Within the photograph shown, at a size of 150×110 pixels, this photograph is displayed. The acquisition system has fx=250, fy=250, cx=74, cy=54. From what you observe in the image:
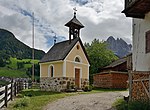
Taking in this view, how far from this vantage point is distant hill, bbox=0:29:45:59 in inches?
2635

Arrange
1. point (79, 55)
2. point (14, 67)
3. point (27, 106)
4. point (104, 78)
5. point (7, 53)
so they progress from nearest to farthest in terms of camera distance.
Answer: point (27, 106)
point (79, 55)
point (104, 78)
point (14, 67)
point (7, 53)

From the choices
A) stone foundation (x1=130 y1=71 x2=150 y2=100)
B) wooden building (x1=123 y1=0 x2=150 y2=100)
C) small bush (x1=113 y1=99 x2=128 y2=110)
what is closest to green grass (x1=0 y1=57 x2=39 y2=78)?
wooden building (x1=123 y1=0 x2=150 y2=100)

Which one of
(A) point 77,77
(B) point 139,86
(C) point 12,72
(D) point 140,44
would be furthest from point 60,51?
(C) point 12,72

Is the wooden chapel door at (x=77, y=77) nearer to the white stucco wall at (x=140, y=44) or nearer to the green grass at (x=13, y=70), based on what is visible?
the white stucco wall at (x=140, y=44)

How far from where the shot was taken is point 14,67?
57.5 meters

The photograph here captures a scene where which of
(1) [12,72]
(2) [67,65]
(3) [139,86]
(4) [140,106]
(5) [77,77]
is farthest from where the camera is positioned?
(1) [12,72]

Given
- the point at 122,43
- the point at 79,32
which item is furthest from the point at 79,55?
the point at 122,43

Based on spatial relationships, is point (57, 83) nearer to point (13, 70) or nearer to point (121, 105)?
point (121, 105)

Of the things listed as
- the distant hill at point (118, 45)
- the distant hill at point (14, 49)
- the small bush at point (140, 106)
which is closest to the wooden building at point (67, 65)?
the small bush at point (140, 106)

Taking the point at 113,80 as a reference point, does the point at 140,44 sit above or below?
above

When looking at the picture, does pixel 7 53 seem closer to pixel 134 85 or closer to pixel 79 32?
pixel 79 32

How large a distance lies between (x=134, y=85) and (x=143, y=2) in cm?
365

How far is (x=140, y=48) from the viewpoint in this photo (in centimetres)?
1189

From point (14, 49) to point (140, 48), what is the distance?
61173 mm
